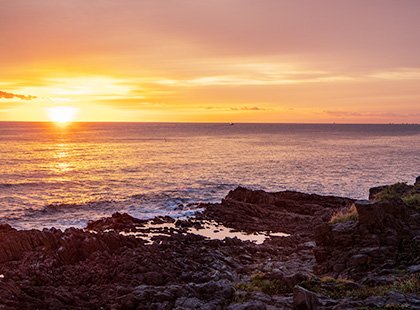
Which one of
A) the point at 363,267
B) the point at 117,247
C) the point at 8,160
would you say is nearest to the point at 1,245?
the point at 117,247

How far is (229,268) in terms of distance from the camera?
22.5m

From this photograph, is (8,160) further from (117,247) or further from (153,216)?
(117,247)

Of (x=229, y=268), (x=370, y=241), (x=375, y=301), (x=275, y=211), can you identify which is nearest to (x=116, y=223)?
(x=229, y=268)

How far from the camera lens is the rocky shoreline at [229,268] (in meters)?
15.6

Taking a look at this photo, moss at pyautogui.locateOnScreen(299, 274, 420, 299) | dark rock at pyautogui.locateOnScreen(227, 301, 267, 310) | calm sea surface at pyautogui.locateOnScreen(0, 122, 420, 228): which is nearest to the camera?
moss at pyautogui.locateOnScreen(299, 274, 420, 299)

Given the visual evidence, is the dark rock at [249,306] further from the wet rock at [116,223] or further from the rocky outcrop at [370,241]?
the wet rock at [116,223]

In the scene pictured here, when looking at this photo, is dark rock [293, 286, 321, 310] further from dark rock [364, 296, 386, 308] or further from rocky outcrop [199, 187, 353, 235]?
rocky outcrop [199, 187, 353, 235]

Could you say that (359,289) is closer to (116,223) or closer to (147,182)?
(116,223)

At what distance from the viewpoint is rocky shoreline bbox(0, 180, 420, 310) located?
15.6 m

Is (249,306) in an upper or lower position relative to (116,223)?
upper

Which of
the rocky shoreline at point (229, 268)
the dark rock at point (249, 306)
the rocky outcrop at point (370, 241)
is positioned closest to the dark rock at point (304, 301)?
the rocky shoreline at point (229, 268)

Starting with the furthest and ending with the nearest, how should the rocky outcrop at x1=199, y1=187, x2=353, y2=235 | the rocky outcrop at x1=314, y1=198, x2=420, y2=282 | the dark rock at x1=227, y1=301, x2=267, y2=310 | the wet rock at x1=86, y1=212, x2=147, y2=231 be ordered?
the rocky outcrop at x1=199, y1=187, x2=353, y2=235
the wet rock at x1=86, y1=212, x2=147, y2=231
the rocky outcrop at x1=314, y1=198, x2=420, y2=282
the dark rock at x1=227, y1=301, x2=267, y2=310

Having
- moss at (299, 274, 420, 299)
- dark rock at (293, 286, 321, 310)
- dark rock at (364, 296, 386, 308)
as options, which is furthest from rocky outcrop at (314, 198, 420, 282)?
dark rock at (293, 286, 321, 310)

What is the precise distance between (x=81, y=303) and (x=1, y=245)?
1057 cm
